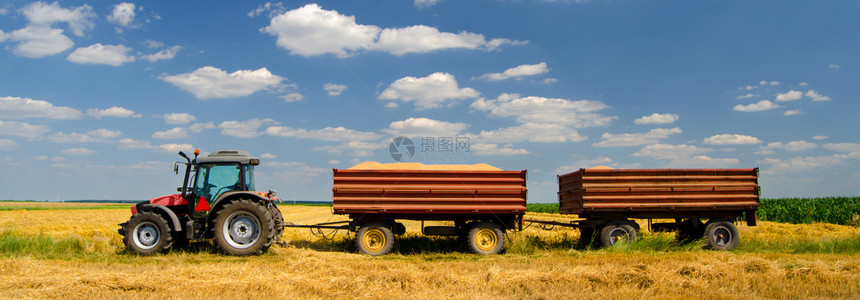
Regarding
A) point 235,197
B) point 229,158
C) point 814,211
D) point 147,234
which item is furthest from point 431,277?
point 814,211

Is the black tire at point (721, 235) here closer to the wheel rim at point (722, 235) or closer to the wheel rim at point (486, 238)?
the wheel rim at point (722, 235)

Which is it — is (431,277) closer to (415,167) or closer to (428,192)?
(428,192)

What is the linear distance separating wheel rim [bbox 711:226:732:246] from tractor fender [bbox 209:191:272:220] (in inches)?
382

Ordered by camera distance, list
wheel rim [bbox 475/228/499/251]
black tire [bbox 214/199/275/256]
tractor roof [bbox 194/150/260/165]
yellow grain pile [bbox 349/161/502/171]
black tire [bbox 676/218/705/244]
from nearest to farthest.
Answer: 1. black tire [bbox 214/199/275/256]
2. tractor roof [bbox 194/150/260/165]
3. wheel rim [bbox 475/228/499/251]
4. yellow grain pile [bbox 349/161/502/171]
5. black tire [bbox 676/218/705/244]

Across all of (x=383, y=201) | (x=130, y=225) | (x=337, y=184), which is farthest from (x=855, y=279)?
(x=130, y=225)

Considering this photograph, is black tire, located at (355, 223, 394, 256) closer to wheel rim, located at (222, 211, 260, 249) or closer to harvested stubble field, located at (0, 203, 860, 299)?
harvested stubble field, located at (0, 203, 860, 299)

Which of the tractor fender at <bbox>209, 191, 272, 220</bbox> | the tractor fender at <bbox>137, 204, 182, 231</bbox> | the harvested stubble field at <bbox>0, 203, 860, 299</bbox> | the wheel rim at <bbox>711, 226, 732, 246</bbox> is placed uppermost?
the tractor fender at <bbox>209, 191, 272, 220</bbox>

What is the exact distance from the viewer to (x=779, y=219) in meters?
25.7

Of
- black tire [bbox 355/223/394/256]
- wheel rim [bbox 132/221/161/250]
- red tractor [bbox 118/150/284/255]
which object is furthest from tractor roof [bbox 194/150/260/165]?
black tire [bbox 355/223/394/256]

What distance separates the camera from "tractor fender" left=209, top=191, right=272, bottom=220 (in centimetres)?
1075

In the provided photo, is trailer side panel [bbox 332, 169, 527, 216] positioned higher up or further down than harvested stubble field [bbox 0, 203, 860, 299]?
higher up

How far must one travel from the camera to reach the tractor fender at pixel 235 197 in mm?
10750

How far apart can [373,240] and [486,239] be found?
7.69ft

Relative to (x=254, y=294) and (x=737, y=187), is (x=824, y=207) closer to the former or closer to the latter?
(x=737, y=187)
